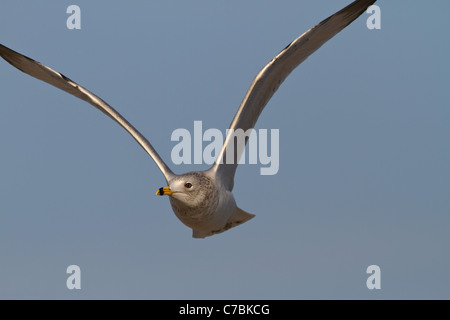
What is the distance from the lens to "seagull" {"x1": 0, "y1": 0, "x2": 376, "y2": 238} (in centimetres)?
1053

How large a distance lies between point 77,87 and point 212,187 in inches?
142

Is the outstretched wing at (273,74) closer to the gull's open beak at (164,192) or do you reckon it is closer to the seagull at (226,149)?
the seagull at (226,149)

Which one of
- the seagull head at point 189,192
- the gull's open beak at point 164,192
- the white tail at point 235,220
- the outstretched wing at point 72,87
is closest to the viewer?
the gull's open beak at point 164,192

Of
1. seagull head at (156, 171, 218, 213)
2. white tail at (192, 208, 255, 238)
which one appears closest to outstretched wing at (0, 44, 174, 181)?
seagull head at (156, 171, 218, 213)

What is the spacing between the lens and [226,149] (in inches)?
460

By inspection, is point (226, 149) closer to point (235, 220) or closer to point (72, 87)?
point (235, 220)

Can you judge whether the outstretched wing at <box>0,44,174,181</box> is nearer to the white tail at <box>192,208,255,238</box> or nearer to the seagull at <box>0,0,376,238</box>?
the seagull at <box>0,0,376,238</box>

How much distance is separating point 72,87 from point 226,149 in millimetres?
3335

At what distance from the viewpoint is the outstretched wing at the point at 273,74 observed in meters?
11.5

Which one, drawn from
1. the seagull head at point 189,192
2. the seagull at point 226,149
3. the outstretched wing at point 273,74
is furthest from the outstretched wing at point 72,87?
the outstretched wing at point 273,74

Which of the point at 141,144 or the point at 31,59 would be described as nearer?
the point at 141,144
